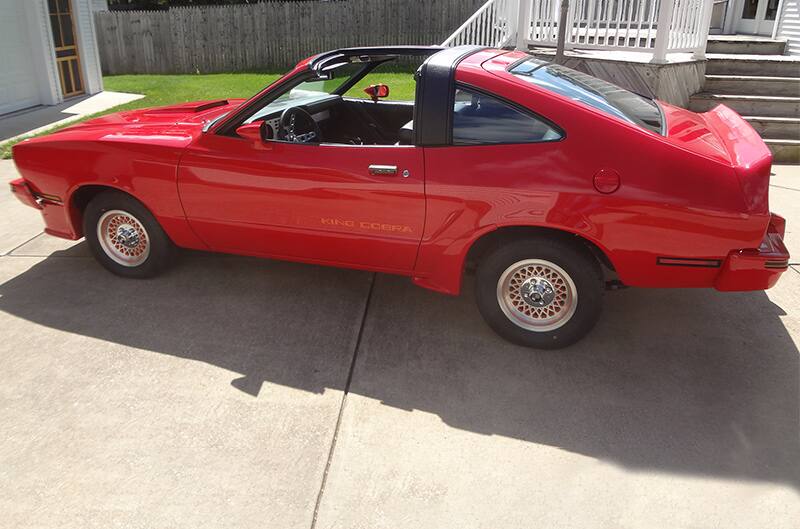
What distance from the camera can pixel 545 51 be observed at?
9.98 metres

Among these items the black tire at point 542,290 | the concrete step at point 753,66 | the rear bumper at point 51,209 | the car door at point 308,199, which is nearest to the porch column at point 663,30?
the concrete step at point 753,66

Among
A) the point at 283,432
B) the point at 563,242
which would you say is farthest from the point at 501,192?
the point at 283,432

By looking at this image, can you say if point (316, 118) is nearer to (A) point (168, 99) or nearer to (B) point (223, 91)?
(A) point (168, 99)

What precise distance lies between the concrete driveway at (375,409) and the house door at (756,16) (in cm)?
890

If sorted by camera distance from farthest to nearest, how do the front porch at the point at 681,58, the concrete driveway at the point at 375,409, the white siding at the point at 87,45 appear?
the white siding at the point at 87,45
the front porch at the point at 681,58
the concrete driveway at the point at 375,409

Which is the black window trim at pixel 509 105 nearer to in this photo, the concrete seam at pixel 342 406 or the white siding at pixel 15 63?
the concrete seam at pixel 342 406

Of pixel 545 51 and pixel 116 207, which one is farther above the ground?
pixel 545 51

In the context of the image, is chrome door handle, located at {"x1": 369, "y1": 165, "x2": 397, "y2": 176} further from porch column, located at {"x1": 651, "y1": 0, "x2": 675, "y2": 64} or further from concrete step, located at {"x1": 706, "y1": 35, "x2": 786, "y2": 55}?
concrete step, located at {"x1": 706, "y1": 35, "x2": 786, "y2": 55}

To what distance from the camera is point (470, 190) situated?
12.5ft

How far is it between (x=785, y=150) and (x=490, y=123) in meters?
6.42

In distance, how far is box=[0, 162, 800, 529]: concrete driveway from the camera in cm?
288

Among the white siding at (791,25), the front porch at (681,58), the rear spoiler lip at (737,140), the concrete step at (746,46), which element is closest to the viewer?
the rear spoiler lip at (737,140)

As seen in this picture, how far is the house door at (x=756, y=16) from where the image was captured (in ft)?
38.2

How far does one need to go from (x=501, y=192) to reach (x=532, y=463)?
1.45 meters
